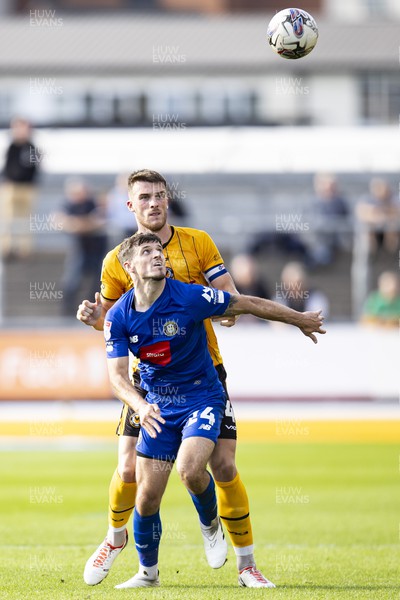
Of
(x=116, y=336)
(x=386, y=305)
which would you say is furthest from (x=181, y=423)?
(x=386, y=305)

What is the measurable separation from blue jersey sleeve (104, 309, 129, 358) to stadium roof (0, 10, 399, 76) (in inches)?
1561

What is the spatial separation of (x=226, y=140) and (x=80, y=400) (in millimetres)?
10576

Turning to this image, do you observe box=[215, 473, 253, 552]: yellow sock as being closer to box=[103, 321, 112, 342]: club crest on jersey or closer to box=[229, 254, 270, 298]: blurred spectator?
box=[103, 321, 112, 342]: club crest on jersey

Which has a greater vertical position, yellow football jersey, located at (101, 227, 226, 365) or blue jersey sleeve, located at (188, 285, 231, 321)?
yellow football jersey, located at (101, 227, 226, 365)

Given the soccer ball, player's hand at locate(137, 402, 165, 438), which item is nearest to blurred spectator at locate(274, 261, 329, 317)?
the soccer ball

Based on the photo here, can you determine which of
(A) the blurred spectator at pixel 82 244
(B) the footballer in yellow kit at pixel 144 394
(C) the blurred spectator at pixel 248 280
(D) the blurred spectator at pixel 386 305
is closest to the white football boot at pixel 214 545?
(B) the footballer in yellow kit at pixel 144 394

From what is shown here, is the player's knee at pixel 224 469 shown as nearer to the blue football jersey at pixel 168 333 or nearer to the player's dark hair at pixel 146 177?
the blue football jersey at pixel 168 333

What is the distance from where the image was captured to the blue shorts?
771cm

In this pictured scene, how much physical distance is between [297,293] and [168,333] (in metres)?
12.9

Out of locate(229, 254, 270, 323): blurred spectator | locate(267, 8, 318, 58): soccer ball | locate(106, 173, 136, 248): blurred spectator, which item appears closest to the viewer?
locate(267, 8, 318, 58): soccer ball

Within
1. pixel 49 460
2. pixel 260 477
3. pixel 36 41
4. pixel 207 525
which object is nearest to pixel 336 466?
pixel 260 477

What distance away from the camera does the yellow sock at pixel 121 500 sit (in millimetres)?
8266

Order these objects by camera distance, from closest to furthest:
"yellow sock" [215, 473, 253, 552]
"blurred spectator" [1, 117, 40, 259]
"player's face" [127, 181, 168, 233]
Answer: "player's face" [127, 181, 168, 233] < "yellow sock" [215, 473, 253, 552] < "blurred spectator" [1, 117, 40, 259]

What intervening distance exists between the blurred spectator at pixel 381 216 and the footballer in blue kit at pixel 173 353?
48.2ft
